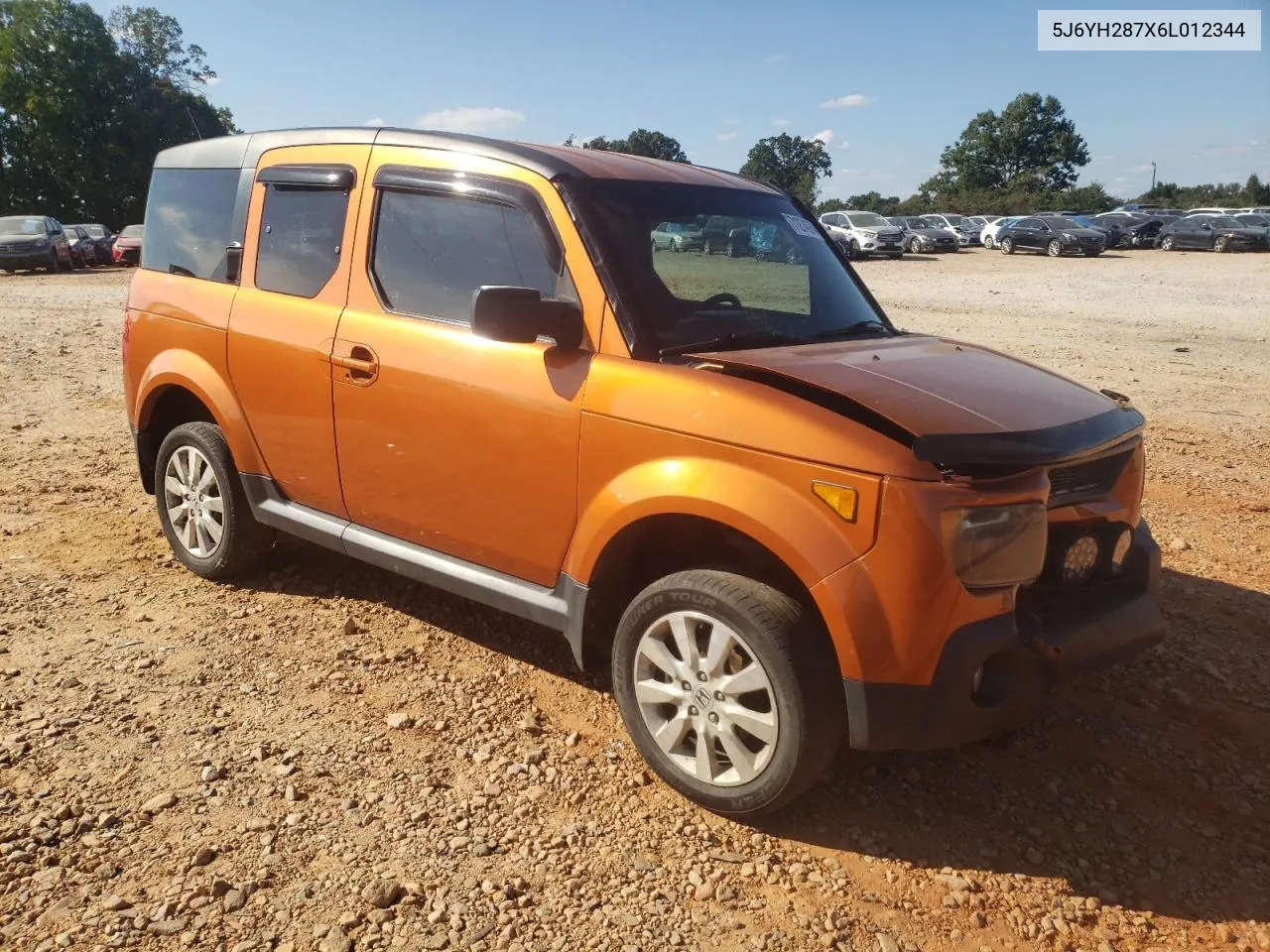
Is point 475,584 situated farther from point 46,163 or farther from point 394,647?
point 46,163

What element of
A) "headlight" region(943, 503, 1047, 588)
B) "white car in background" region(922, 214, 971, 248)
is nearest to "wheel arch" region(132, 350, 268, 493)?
"headlight" region(943, 503, 1047, 588)

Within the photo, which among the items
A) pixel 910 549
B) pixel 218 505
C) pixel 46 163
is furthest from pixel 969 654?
pixel 46 163

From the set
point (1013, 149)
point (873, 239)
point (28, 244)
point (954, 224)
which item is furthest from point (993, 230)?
point (1013, 149)

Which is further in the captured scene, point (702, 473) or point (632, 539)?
point (632, 539)

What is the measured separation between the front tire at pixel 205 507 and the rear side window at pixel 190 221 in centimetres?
81

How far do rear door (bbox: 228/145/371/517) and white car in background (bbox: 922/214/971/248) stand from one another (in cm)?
4000

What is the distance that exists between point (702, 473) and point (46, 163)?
64693mm

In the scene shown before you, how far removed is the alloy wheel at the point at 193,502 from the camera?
4.80 meters

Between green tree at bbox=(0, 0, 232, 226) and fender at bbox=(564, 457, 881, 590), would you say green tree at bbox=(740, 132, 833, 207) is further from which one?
fender at bbox=(564, 457, 881, 590)

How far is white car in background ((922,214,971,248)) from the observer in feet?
135

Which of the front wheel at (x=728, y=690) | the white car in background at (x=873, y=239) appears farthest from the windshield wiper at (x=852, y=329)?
the white car in background at (x=873, y=239)

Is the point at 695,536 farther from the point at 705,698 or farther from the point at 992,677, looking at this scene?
the point at 992,677

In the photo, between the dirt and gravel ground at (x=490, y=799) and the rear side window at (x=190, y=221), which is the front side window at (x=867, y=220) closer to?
the dirt and gravel ground at (x=490, y=799)

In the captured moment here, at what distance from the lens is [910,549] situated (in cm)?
263
